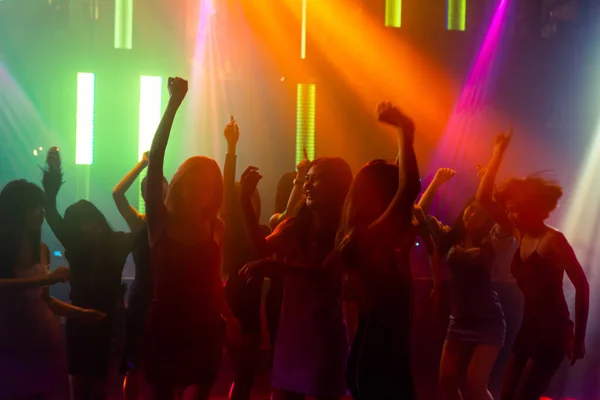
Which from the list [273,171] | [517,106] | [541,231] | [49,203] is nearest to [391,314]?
[541,231]

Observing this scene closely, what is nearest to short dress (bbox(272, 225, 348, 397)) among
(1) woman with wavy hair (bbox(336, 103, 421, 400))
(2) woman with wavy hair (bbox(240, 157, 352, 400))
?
(2) woman with wavy hair (bbox(240, 157, 352, 400))

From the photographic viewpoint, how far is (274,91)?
741 centimetres

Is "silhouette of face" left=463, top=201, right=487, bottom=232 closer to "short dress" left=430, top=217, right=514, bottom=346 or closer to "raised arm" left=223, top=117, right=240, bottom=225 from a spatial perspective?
"short dress" left=430, top=217, right=514, bottom=346

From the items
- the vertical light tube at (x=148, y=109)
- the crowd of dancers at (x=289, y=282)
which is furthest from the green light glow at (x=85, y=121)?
the crowd of dancers at (x=289, y=282)

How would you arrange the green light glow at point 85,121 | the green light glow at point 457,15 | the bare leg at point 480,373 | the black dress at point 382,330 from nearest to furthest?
1. the black dress at point 382,330
2. the bare leg at point 480,373
3. the green light glow at point 85,121
4. the green light glow at point 457,15

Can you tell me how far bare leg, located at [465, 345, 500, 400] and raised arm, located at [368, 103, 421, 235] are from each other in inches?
53.2

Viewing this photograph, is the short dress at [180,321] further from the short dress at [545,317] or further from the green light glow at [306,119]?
the green light glow at [306,119]

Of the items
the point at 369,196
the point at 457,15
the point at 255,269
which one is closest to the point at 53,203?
the point at 255,269

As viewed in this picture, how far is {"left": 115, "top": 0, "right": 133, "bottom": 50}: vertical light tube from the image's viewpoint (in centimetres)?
737

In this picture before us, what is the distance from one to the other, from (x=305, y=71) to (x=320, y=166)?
5.06 meters

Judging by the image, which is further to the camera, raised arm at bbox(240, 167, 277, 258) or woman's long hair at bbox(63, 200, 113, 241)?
woman's long hair at bbox(63, 200, 113, 241)

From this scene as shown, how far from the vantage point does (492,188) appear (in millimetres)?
2998

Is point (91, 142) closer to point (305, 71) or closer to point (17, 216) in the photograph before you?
point (305, 71)

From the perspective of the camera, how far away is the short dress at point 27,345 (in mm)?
2400
